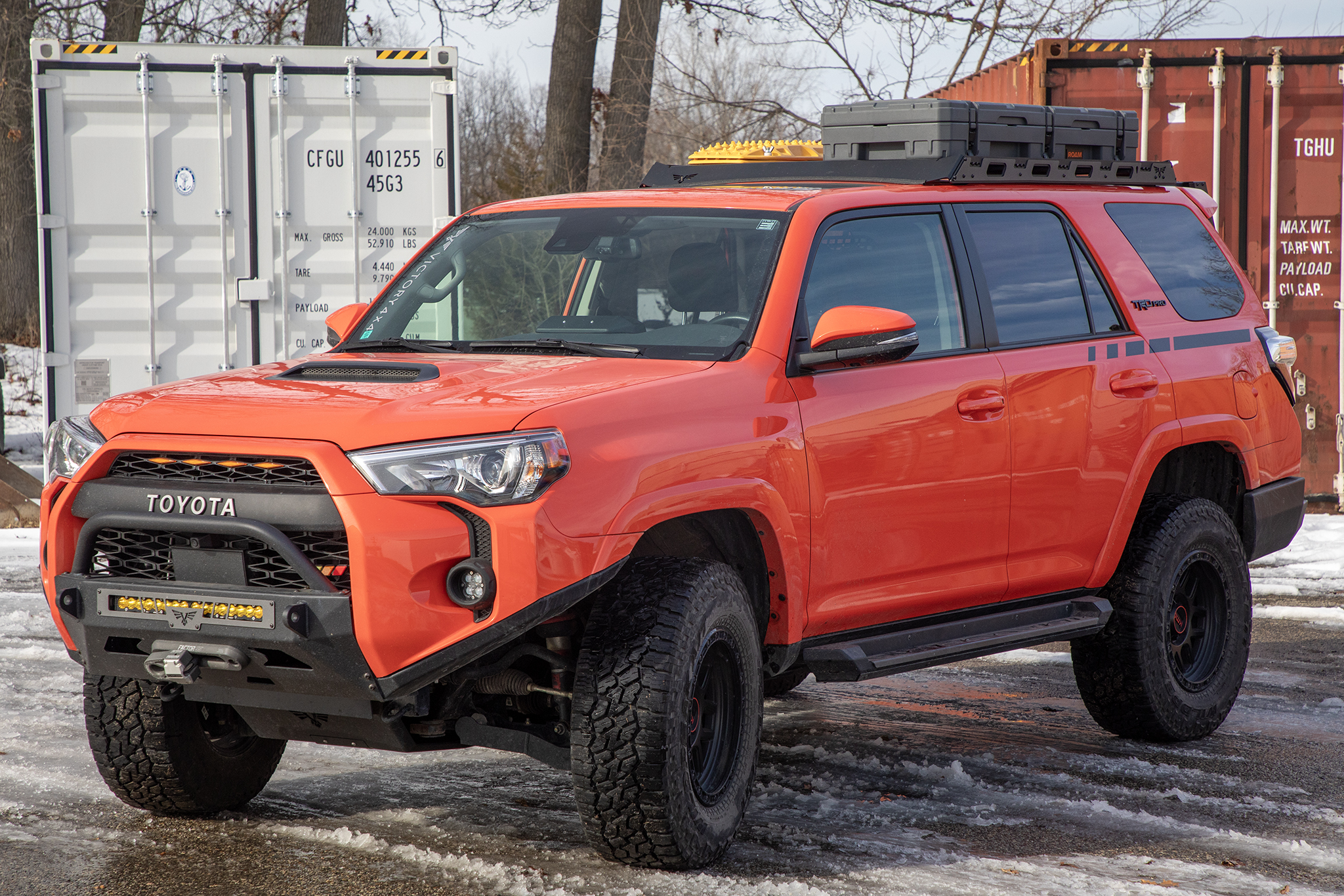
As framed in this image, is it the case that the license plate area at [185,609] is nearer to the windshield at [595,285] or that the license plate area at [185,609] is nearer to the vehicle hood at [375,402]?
the vehicle hood at [375,402]

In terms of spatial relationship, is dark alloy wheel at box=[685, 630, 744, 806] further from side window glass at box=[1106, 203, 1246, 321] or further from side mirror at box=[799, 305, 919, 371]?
side window glass at box=[1106, 203, 1246, 321]

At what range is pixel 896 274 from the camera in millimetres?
5230

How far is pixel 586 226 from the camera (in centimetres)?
529

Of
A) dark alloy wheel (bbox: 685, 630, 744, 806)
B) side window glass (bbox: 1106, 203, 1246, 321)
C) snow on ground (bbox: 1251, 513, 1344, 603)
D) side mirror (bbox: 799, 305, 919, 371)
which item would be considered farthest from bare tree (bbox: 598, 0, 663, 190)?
dark alloy wheel (bbox: 685, 630, 744, 806)

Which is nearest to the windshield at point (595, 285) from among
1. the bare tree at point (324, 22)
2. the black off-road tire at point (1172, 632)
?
the black off-road tire at point (1172, 632)

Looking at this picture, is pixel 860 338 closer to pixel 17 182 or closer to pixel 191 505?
pixel 191 505

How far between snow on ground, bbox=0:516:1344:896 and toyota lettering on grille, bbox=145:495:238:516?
1065 mm

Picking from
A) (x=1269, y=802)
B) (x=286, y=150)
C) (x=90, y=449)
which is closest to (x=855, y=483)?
(x=1269, y=802)

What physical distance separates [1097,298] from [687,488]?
2460 millimetres

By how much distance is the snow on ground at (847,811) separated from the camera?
13.9ft

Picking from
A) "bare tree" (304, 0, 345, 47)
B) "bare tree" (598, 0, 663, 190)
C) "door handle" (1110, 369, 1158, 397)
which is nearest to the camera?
"door handle" (1110, 369, 1158, 397)

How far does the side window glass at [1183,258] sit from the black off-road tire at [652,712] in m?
2.83

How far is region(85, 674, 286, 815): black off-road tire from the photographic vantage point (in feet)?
14.9

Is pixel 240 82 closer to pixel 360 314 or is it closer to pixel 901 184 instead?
pixel 360 314
